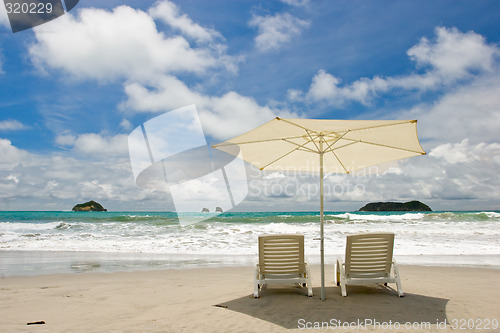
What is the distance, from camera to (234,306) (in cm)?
459

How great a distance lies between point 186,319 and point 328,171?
11.4 feet

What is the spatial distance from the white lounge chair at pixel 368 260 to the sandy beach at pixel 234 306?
10.7 inches

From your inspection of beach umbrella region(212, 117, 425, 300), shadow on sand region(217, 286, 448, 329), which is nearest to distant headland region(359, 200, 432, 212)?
beach umbrella region(212, 117, 425, 300)

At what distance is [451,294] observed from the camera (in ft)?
16.8

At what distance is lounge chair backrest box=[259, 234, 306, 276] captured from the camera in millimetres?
5020

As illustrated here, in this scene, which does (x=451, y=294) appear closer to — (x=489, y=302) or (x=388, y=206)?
(x=489, y=302)

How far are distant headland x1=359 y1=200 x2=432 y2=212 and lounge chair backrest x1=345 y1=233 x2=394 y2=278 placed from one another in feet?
201

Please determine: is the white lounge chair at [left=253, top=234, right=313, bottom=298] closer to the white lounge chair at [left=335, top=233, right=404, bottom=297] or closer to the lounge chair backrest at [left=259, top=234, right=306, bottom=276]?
the lounge chair backrest at [left=259, top=234, right=306, bottom=276]

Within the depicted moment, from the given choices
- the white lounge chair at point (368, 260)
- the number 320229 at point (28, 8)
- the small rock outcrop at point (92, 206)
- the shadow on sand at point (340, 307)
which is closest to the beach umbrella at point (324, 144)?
the shadow on sand at point (340, 307)

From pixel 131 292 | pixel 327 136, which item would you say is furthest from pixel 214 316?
pixel 327 136

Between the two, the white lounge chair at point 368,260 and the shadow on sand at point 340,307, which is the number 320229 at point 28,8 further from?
the white lounge chair at point 368,260

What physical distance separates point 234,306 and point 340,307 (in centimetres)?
142

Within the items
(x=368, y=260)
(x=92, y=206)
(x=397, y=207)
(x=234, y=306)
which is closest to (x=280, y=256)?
(x=234, y=306)

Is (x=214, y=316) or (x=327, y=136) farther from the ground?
(x=327, y=136)
